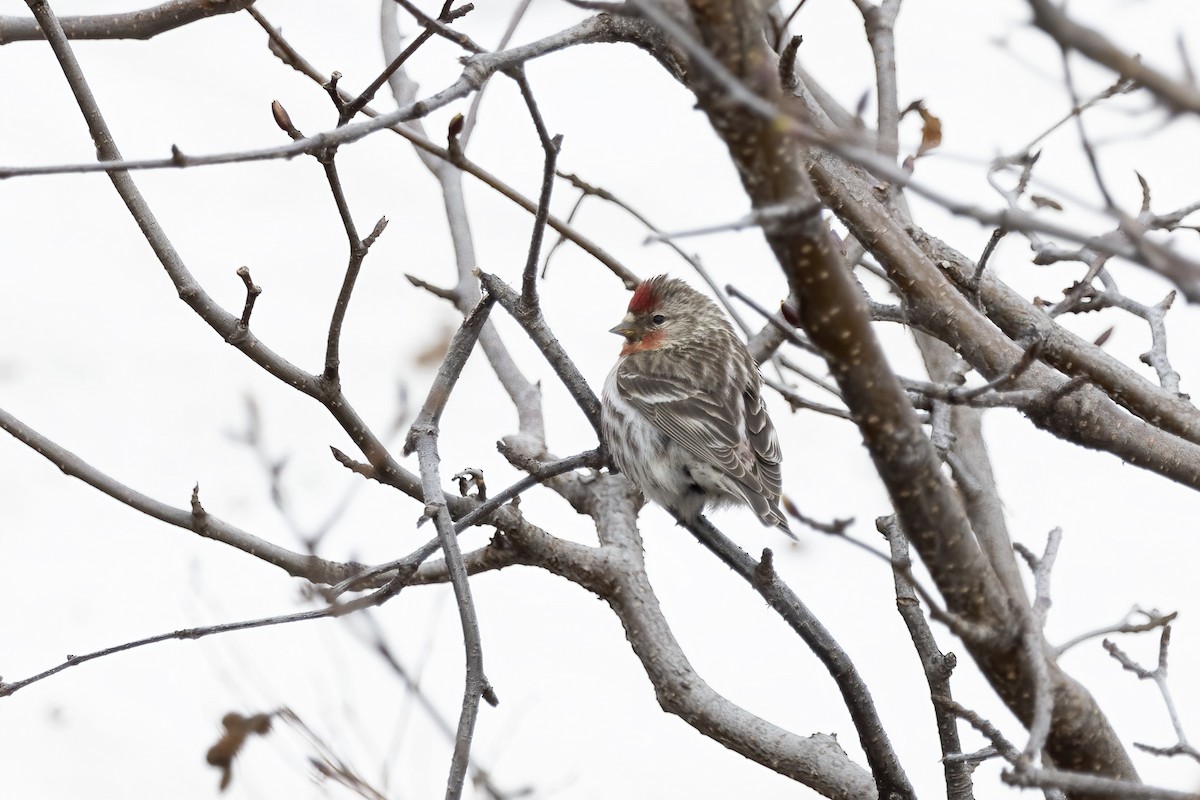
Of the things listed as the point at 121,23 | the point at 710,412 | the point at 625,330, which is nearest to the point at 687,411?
the point at 710,412

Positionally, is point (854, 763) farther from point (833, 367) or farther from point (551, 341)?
point (833, 367)

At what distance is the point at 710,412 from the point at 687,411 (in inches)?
3.7

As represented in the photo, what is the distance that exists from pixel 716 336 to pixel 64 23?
10.0 feet

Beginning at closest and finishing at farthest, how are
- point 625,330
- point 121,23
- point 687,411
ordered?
point 121,23 < point 687,411 < point 625,330

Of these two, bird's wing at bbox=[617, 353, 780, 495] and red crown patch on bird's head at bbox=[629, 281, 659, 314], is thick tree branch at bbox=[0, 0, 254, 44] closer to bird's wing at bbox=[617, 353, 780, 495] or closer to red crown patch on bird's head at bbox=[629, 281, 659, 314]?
bird's wing at bbox=[617, 353, 780, 495]

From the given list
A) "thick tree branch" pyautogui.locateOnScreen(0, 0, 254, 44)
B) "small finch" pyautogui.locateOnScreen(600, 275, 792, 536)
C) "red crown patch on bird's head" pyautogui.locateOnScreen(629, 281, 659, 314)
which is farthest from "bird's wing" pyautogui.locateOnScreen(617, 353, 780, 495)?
"thick tree branch" pyautogui.locateOnScreen(0, 0, 254, 44)

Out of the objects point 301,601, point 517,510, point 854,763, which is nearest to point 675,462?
point 517,510

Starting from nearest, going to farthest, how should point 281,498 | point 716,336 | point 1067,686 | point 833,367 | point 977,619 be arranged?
1. point 833,367
2. point 977,619
3. point 1067,686
4. point 281,498
5. point 716,336

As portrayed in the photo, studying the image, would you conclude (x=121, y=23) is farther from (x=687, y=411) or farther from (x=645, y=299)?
(x=645, y=299)

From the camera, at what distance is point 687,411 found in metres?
4.99

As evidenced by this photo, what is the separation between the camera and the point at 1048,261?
3461 mm

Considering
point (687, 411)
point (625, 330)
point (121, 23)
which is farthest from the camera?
point (625, 330)

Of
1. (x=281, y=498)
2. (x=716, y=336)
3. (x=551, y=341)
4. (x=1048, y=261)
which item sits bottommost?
(x=281, y=498)

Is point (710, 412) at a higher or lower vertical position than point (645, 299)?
lower
